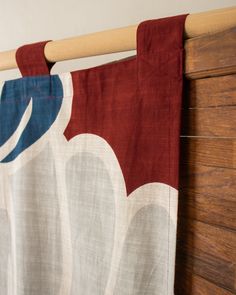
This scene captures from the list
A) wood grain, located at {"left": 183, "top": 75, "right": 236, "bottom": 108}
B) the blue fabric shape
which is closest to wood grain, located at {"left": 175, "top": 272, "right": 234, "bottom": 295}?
wood grain, located at {"left": 183, "top": 75, "right": 236, "bottom": 108}

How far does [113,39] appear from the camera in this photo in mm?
418

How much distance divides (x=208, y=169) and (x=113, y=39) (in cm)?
23

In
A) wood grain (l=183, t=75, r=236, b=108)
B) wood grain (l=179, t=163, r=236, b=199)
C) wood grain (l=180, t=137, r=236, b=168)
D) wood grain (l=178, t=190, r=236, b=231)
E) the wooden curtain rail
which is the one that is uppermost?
the wooden curtain rail

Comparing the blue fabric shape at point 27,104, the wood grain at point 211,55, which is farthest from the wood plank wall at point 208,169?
the blue fabric shape at point 27,104

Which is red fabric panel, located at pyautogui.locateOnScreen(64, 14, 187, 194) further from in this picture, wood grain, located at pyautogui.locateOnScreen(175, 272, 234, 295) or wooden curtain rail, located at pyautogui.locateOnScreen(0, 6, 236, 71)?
wood grain, located at pyautogui.locateOnScreen(175, 272, 234, 295)

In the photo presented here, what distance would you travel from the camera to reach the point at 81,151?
1.55 ft

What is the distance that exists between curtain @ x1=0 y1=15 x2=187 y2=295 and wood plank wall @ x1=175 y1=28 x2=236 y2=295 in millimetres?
24

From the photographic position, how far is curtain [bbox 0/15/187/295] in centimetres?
38

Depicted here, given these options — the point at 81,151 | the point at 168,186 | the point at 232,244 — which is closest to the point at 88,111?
the point at 81,151

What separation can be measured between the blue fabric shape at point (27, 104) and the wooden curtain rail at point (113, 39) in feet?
0.14

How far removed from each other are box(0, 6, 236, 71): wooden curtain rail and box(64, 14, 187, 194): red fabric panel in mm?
18

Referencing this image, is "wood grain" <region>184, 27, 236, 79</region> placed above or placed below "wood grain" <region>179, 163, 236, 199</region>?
above

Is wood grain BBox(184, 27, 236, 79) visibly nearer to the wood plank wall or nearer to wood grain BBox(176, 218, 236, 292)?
the wood plank wall

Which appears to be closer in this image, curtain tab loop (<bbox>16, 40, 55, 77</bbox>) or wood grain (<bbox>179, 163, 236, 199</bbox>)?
wood grain (<bbox>179, 163, 236, 199</bbox>)
